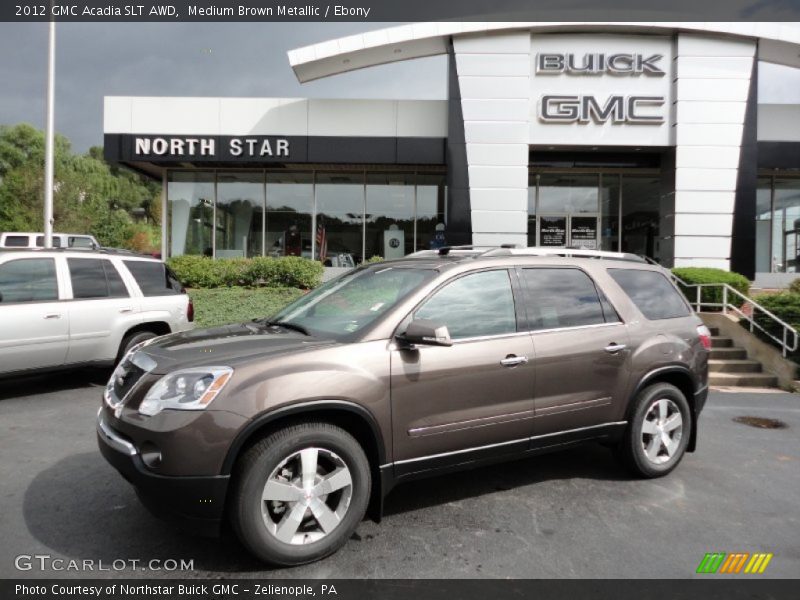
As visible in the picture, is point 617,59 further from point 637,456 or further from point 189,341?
point 189,341

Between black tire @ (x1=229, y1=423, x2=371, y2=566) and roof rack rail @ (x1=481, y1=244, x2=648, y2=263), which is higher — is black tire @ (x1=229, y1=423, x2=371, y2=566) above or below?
below

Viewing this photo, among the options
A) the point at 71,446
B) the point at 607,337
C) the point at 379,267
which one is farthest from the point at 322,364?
the point at 71,446

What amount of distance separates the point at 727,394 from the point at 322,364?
7.53 metres

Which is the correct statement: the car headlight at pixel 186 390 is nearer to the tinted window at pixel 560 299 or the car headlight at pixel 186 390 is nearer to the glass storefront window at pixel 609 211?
the tinted window at pixel 560 299

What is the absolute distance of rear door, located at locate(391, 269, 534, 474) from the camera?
334 centimetres

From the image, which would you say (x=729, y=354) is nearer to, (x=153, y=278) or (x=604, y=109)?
(x=604, y=109)

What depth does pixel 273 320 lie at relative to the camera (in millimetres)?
4207

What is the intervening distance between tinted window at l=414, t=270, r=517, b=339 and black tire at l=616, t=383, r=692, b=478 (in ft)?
4.47

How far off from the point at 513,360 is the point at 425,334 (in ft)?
2.65

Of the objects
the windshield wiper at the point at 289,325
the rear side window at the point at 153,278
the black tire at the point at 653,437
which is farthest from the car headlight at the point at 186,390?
the rear side window at the point at 153,278

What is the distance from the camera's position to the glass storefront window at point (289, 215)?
1842 cm

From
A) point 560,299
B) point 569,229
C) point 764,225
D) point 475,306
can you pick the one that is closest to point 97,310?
point 475,306

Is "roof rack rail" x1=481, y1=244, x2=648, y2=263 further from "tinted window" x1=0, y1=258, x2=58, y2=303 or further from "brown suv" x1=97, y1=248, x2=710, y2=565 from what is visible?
"tinted window" x1=0, y1=258, x2=58, y2=303

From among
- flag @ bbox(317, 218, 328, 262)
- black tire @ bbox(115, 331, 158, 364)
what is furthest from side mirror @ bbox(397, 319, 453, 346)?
flag @ bbox(317, 218, 328, 262)
